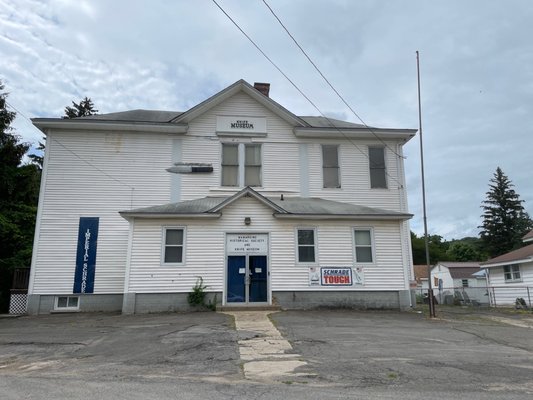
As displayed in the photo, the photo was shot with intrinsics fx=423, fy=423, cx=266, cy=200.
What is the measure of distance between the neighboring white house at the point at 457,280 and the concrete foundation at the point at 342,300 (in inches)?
635

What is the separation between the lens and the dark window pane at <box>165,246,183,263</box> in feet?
50.9

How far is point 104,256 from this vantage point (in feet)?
54.9

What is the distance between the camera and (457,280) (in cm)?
4206

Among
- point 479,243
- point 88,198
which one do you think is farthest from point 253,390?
point 479,243

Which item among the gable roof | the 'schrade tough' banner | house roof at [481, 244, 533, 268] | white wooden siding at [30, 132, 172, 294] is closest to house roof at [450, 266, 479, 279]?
house roof at [481, 244, 533, 268]

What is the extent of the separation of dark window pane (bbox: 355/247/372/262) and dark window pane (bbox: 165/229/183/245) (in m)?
6.71

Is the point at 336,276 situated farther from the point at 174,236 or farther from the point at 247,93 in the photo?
the point at 247,93

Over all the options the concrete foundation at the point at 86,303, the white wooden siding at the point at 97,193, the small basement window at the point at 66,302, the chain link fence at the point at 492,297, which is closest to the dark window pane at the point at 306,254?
the white wooden siding at the point at 97,193

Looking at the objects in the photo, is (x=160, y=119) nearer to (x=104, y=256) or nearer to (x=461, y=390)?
(x=104, y=256)

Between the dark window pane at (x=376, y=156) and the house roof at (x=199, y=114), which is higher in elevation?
the house roof at (x=199, y=114)

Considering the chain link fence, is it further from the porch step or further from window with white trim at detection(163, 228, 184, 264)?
window with white trim at detection(163, 228, 184, 264)

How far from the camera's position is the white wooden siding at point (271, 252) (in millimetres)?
15297

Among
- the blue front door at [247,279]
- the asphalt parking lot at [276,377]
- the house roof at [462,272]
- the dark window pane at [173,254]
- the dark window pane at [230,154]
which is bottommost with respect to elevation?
the asphalt parking lot at [276,377]

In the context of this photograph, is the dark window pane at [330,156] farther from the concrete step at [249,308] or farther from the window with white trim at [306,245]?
the concrete step at [249,308]
